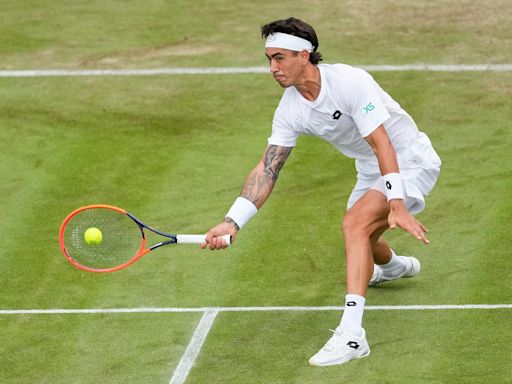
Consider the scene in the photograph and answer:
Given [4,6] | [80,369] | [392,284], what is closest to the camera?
[80,369]

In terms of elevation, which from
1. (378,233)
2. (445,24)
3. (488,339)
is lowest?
(488,339)

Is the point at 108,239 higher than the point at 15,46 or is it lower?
lower

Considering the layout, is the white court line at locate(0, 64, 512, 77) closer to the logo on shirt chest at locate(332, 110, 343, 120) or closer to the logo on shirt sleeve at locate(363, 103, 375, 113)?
the logo on shirt chest at locate(332, 110, 343, 120)

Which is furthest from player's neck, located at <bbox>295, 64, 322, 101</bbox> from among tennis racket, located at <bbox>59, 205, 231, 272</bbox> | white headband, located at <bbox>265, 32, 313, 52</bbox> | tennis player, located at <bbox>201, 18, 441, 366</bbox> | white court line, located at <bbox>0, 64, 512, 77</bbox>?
white court line, located at <bbox>0, 64, 512, 77</bbox>

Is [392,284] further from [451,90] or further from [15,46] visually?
[15,46]

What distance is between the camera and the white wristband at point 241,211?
10484 mm

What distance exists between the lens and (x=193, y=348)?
1077 centimetres

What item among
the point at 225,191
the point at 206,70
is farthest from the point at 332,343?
the point at 206,70

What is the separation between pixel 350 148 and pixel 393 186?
893 millimetres

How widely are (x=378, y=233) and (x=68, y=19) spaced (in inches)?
348

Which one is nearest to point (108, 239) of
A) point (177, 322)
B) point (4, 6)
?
Result: point (177, 322)

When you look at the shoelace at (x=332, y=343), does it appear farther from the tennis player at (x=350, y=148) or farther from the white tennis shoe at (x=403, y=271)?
the white tennis shoe at (x=403, y=271)

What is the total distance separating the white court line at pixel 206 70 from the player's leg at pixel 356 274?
631cm

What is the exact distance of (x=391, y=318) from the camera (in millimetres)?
11148
